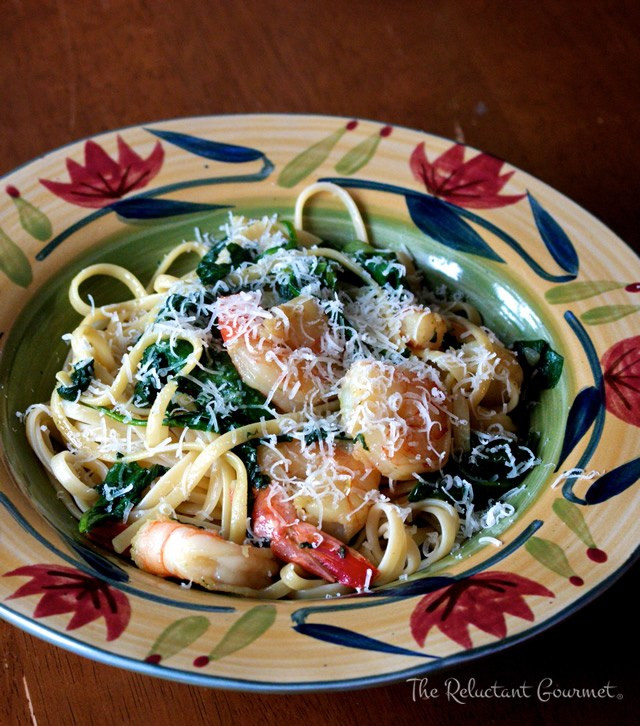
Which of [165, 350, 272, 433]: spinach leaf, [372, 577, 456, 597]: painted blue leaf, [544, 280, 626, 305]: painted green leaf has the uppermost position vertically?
[165, 350, 272, 433]: spinach leaf

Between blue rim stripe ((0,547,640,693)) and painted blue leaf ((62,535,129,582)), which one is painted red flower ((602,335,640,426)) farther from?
painted blue leaf ((62,535,129,582))

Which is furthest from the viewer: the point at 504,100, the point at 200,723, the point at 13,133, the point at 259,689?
the point at 504,100

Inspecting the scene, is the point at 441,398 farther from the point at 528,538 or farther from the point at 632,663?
the point at 632,663

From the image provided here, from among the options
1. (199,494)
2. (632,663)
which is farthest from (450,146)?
(632,663)

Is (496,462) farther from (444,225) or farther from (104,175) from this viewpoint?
(104,175)

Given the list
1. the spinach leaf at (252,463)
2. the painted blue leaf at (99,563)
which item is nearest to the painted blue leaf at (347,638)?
the painted blue leaf at (99,563)

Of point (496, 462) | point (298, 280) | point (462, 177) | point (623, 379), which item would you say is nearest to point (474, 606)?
point (496, 462)

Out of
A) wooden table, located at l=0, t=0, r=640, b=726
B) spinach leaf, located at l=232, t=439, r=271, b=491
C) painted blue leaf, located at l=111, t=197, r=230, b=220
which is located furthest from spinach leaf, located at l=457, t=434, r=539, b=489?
wooden table, located at l=0, t=0, r=640, b=726

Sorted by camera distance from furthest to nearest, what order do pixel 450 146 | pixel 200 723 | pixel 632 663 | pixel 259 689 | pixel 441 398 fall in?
pixel 450 146 < pixel 441 398 < pixel 632 663 < pixel 200 723 < pixel 259 689
